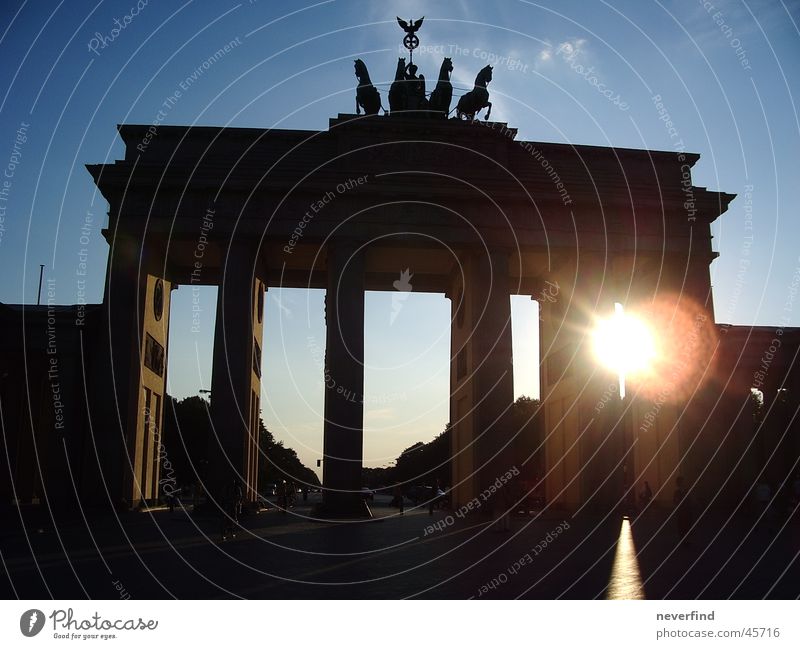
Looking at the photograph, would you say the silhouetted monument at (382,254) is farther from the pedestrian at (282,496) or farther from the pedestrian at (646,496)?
the pedestrian at (282,496)

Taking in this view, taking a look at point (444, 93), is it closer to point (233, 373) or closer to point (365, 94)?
point (365, 94)

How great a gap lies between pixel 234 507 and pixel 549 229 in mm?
20962

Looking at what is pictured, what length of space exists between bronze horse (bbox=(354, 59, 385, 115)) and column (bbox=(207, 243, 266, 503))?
902 cm

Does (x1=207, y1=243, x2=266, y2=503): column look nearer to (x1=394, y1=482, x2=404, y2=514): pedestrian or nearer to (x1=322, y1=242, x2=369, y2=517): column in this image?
(x1=322, y1=242, x2=369, y2=517): column

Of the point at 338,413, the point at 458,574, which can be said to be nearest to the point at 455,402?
the point at 338,413

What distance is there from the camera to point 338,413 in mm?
36281

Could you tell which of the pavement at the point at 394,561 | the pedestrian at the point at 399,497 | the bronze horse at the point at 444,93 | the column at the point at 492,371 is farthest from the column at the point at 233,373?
the bronze horse at the point at 444,93

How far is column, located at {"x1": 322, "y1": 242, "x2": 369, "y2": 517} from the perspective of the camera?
35531 millimetres

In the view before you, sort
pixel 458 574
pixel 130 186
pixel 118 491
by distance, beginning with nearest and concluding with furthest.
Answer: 1. pixel 458 574
2. pixel 118 491
3. pixel 130 186

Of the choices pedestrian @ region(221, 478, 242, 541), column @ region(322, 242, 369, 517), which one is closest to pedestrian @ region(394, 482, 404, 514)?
column @ region(322, 242, 369, 517)

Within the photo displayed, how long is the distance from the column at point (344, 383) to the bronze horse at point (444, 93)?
8.53 m

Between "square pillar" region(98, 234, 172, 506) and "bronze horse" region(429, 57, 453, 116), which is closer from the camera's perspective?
"square pillar" region(98, 234, 172, 506)

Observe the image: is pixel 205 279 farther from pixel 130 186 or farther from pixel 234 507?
pixel 234 507
